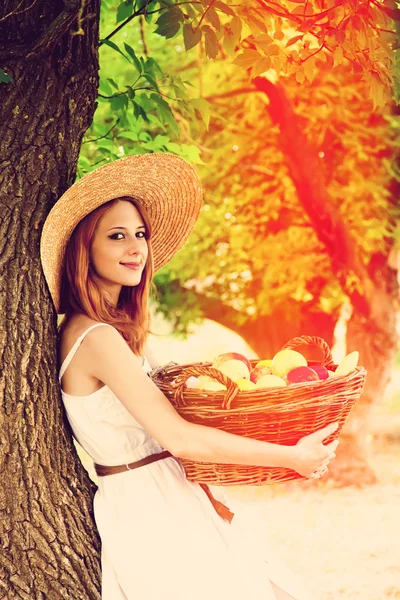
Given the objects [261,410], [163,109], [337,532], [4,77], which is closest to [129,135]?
[163,109]

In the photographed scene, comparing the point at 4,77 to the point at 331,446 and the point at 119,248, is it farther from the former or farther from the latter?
the point at 331,446

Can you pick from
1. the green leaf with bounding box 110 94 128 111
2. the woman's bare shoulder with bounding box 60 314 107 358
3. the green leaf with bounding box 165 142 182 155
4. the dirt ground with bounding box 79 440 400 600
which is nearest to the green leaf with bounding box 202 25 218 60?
the green leaf with bounding box 110 94 128 111

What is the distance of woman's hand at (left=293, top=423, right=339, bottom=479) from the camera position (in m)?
2.39

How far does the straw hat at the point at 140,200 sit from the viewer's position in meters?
2.66

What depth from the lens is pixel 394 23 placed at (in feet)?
9.96

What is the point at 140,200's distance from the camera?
3035 millimetres

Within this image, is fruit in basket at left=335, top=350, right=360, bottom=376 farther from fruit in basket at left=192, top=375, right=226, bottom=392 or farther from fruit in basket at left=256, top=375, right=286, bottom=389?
fruit in basket at left=192, top=375, right=226, bottom=392

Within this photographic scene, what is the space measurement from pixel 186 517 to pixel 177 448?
0.33 m

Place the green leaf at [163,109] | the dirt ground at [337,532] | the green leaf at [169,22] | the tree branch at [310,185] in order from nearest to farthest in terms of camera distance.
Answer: the green leaf at [169,22] → the green leaf at [163,109] → the dirt ground at [337,532] → the tree branch at [310,185]

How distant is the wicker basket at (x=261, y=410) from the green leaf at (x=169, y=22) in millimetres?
1281

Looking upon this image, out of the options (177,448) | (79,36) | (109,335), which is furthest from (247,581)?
(79,36)

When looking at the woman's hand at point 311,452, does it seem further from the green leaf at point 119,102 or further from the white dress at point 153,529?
the green leaf at point 119,102

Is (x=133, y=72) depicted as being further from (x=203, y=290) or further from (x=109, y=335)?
(x=109, y=335)

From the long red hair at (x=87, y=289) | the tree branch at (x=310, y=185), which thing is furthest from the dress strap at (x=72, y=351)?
the tree branch at (x=310, y=185)
